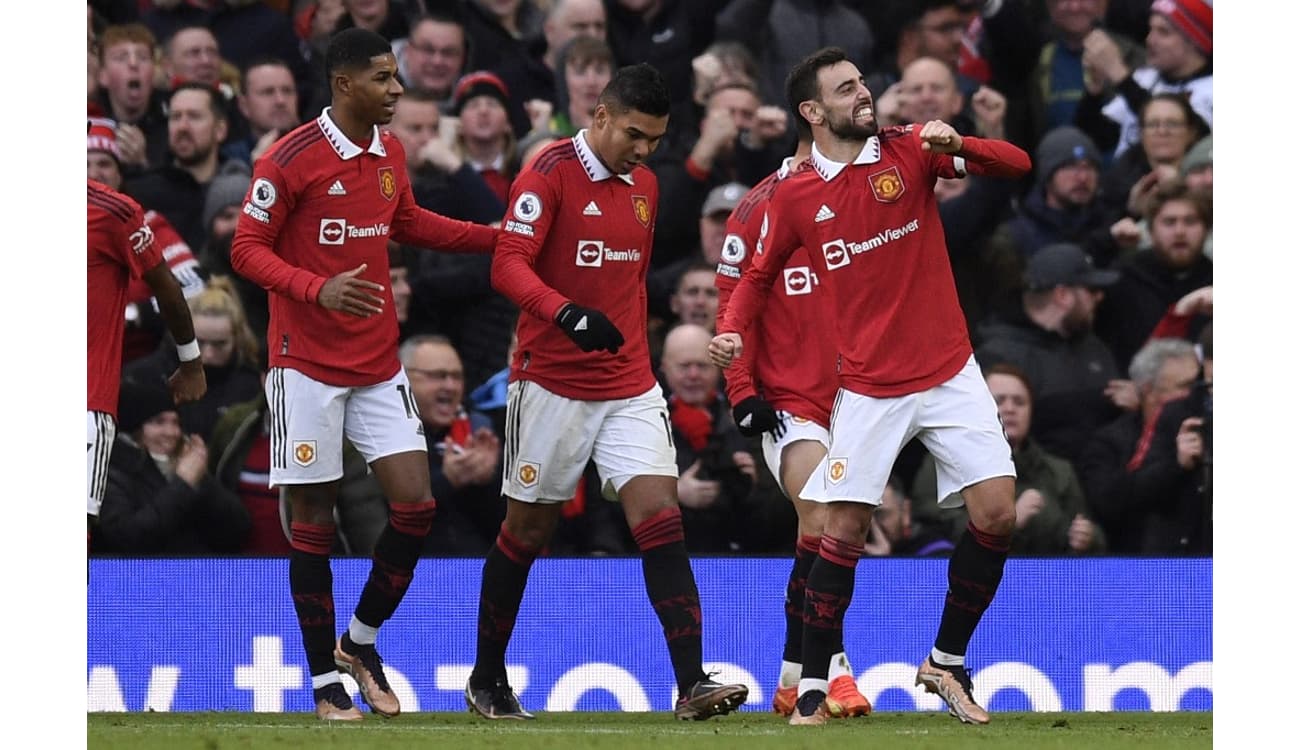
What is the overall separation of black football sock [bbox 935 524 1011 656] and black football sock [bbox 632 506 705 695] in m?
0.87

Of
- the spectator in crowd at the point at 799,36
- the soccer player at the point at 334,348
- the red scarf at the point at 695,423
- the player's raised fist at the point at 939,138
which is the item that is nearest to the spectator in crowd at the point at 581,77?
the spectator in crowd at the point at 799,36

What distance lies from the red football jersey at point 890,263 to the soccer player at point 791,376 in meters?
0.71

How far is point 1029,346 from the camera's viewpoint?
10.3m

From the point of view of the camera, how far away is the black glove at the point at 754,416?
7.88m

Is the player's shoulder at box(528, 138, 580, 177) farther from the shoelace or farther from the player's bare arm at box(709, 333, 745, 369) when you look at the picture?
the shoelace

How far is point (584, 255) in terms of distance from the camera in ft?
25.5

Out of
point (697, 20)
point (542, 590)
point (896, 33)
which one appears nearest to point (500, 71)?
point (697, 20)

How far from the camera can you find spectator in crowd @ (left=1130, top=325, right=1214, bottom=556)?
10102mm

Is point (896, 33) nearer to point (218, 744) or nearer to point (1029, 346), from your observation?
point (1029, 346)

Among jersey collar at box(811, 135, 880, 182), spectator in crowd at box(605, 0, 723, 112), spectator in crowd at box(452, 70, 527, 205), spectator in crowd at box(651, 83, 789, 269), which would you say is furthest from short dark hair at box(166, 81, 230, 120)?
jersey collar at box(811, 135, 880, 182)

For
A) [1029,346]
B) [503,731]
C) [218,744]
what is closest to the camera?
[218,744]

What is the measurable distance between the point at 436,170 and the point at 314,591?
135 inches

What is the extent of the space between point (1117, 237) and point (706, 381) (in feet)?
7.44

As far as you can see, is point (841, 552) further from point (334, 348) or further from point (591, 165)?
point (334, 348)
